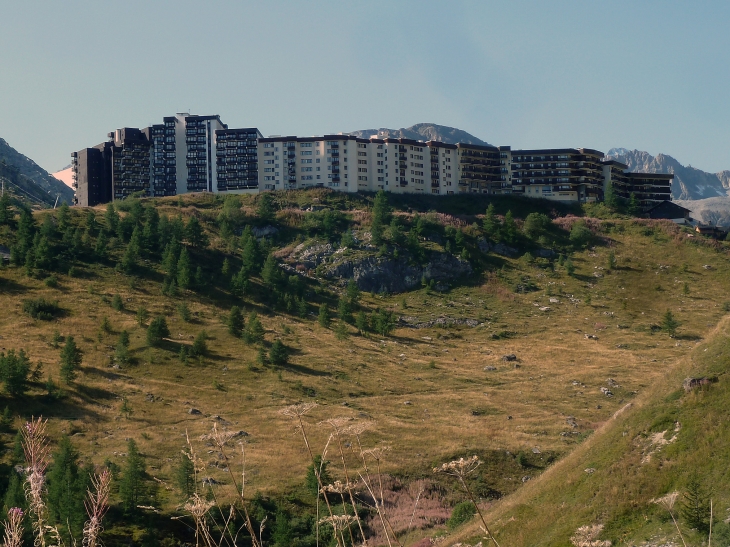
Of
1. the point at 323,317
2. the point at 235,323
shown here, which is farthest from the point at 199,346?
the point at 323,317

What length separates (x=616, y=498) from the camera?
41.2 metres

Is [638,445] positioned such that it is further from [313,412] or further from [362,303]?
[362,303]

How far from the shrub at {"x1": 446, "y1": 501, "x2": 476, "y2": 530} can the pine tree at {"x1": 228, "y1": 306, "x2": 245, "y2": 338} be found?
61.3m

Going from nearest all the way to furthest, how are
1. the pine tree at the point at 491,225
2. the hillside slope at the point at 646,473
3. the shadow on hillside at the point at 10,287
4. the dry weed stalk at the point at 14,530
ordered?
the dry weed stalk at the point at 14,530, the hillside slope at the point at 646,473, the shadow on hillside at the point at 10,287, the pine tree at the point at 491,225

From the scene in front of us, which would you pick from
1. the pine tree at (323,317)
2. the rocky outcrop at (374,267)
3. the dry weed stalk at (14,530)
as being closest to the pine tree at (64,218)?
the rocky outcrop at (374,267)

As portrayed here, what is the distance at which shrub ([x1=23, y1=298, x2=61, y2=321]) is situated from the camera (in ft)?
376

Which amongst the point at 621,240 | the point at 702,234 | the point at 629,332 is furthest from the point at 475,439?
the point at 702,234

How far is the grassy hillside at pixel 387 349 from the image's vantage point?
7362 cm

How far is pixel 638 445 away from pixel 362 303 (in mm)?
98403

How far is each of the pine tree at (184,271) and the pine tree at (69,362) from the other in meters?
35.5

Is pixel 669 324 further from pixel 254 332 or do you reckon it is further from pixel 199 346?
pixel 199 346

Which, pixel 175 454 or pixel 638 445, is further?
pixel 175 454

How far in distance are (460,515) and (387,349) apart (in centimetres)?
5906

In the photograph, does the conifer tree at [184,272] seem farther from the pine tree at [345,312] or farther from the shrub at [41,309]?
the pine tree at [345,312]
